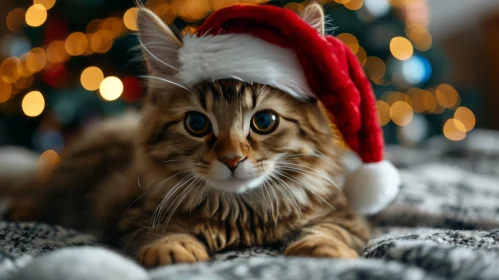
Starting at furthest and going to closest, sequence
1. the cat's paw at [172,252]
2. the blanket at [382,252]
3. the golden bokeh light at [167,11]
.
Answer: the golden bokeh light at [167,11], the cat's paw at [172,252], the blanket at [382,252]

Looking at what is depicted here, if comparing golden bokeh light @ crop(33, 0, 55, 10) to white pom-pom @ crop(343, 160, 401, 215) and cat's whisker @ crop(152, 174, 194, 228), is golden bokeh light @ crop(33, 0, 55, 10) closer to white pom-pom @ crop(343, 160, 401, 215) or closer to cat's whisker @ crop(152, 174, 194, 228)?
cat's whisker @ crop(152, 174, 194, 228)

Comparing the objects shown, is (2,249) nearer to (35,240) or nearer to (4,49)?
(35,240)

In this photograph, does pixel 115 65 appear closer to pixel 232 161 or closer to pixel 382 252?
pixel 232 161

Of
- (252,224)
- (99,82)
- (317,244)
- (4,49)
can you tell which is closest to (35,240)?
(252,224)

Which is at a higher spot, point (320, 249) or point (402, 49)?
point (402, 49)

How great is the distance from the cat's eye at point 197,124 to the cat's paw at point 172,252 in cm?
23

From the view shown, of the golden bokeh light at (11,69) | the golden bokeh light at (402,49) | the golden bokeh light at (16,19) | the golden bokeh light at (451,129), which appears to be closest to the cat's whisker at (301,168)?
the golden bokeh light at (402,49)

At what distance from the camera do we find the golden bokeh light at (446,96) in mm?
3100

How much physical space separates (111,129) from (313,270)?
44.8 inches

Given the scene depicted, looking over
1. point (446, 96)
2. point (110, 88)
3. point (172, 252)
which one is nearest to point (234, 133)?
point (172, 252)

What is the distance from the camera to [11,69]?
259cm

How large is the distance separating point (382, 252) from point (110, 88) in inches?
75.8

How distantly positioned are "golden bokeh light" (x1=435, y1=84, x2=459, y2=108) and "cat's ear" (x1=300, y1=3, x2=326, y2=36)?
223 centimetres

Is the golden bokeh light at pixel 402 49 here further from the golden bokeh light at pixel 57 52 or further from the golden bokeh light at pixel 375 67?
the golden bokeh light at pixel 57 52
